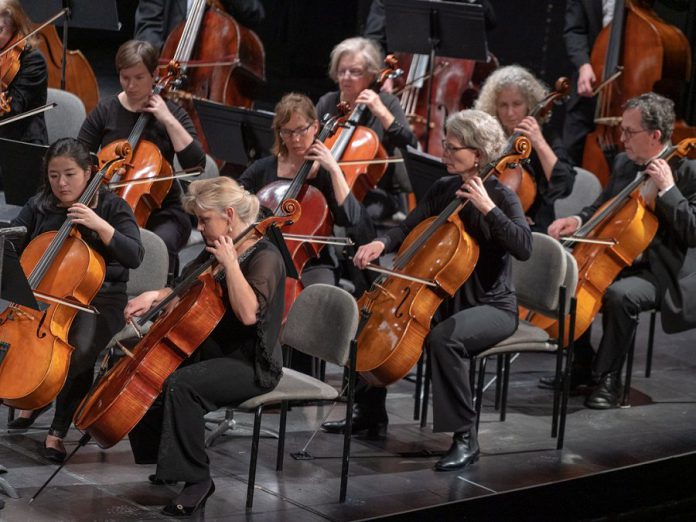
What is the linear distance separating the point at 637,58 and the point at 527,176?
116 cm

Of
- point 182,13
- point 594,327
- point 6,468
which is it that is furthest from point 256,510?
point 182,13

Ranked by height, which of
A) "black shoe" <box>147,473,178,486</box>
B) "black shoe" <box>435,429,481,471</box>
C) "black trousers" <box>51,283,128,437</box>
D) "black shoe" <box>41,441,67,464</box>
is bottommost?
"black shoe" <box>147,473,178,486</box>

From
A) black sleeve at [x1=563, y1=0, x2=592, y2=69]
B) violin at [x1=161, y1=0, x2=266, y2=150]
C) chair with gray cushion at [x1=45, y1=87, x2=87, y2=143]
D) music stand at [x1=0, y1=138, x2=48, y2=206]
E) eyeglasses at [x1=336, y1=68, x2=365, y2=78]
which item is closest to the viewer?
music stand at [x1=0, y1=138, x2=48, y2=206]

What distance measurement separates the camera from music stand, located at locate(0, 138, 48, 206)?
3.97m

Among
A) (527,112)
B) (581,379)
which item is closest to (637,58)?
(527,112)

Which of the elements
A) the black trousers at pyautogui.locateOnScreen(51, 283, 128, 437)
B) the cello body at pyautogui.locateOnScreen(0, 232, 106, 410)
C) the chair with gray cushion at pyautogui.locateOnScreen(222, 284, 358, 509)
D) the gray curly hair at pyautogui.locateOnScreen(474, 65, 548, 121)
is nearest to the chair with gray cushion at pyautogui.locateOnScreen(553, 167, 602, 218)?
the gray curly hair at pyautogui.locateOnScreen(474, 65, 548, 121)

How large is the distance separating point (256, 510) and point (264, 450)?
55 cm

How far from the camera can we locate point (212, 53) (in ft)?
17.4

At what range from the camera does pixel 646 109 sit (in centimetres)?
431

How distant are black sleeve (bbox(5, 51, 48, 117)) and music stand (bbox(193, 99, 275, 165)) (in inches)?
29.5

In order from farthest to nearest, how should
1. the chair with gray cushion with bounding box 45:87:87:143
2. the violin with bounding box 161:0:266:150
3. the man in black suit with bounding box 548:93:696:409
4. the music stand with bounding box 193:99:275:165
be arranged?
the violin with bounding box 161:0:266:150 < the chair with gray cushion with bounding box 45:87:87:143 < the music stand with bounding box 193:99:275:165 < the man in black suit with bounding box 548:93:696:409

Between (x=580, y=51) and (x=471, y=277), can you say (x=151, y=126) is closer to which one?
(x=471, y=277)

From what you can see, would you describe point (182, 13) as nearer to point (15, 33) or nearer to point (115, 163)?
point (15, 33)

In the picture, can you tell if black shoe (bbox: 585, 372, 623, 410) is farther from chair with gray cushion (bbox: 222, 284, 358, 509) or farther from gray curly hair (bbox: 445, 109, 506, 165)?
chair with gray cushion (bbox: 222, 284, 358, 509)
